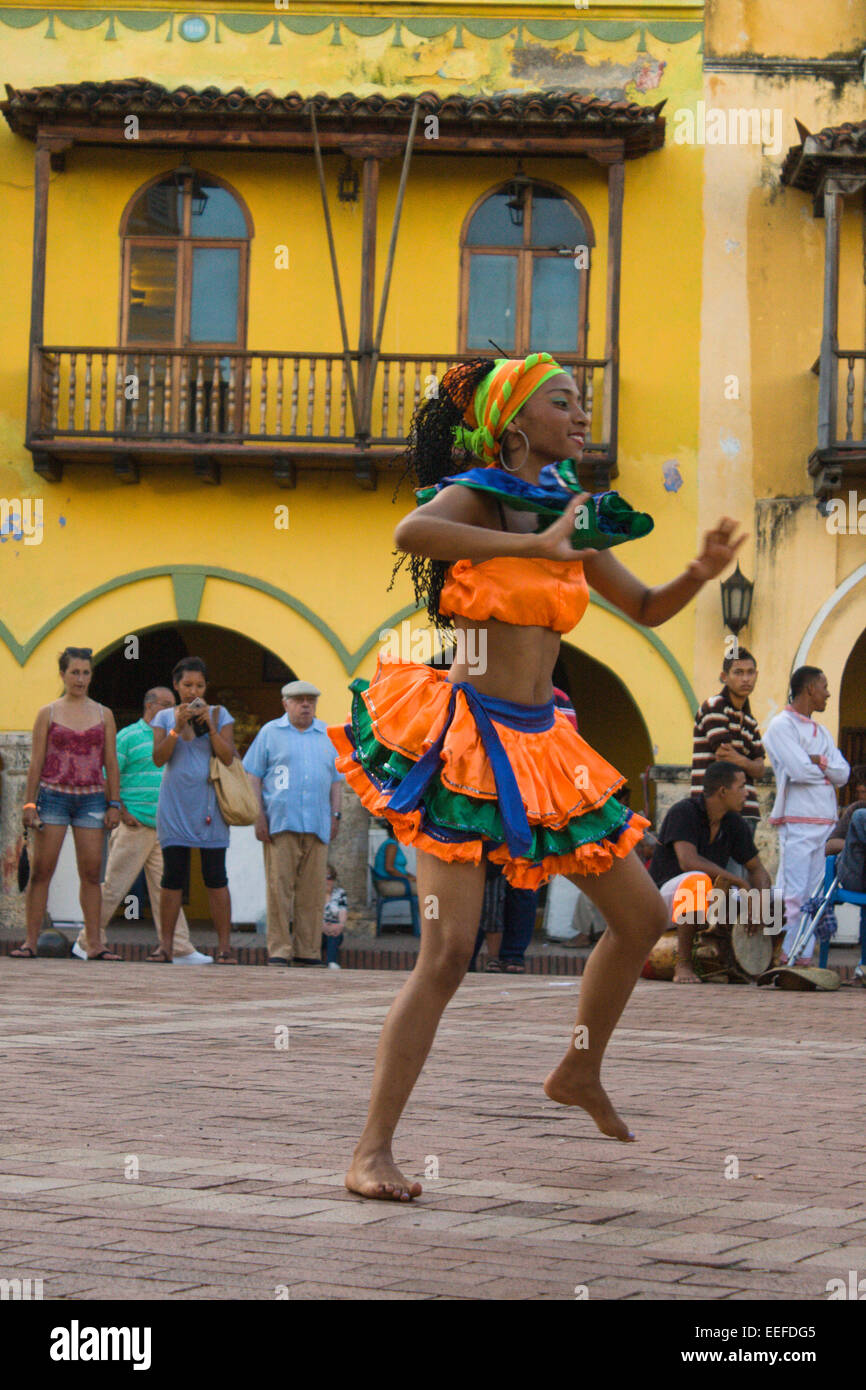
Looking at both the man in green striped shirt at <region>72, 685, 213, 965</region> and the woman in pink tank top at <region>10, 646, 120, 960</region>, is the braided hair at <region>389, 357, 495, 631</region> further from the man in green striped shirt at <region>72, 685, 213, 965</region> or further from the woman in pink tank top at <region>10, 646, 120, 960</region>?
the man in green striped shirt at <region>72, 685, 213, 965</region>

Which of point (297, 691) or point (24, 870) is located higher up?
point (297, 691)

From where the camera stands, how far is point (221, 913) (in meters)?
12.2

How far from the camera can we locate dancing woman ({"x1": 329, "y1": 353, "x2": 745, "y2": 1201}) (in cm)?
424

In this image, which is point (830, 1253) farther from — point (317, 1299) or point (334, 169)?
point (334, 169)

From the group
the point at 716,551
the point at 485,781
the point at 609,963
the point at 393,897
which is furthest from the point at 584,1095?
the point at 393,897

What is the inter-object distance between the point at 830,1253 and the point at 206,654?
1730cm

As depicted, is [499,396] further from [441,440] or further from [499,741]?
[499,741]

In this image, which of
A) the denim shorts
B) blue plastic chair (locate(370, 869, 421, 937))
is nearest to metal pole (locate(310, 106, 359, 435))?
blue plastic chair (locate(370, 869, 421, 937))

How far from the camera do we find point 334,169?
18.2m

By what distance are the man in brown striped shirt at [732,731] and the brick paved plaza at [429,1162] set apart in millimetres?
3567

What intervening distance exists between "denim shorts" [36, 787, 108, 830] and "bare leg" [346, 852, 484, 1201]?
7.86 meters

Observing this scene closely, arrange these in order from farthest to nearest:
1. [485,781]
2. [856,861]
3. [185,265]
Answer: [185,265], [856,861], [485,781]

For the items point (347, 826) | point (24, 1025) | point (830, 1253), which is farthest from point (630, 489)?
point (830, 1253)

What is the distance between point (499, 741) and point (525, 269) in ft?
46.9
